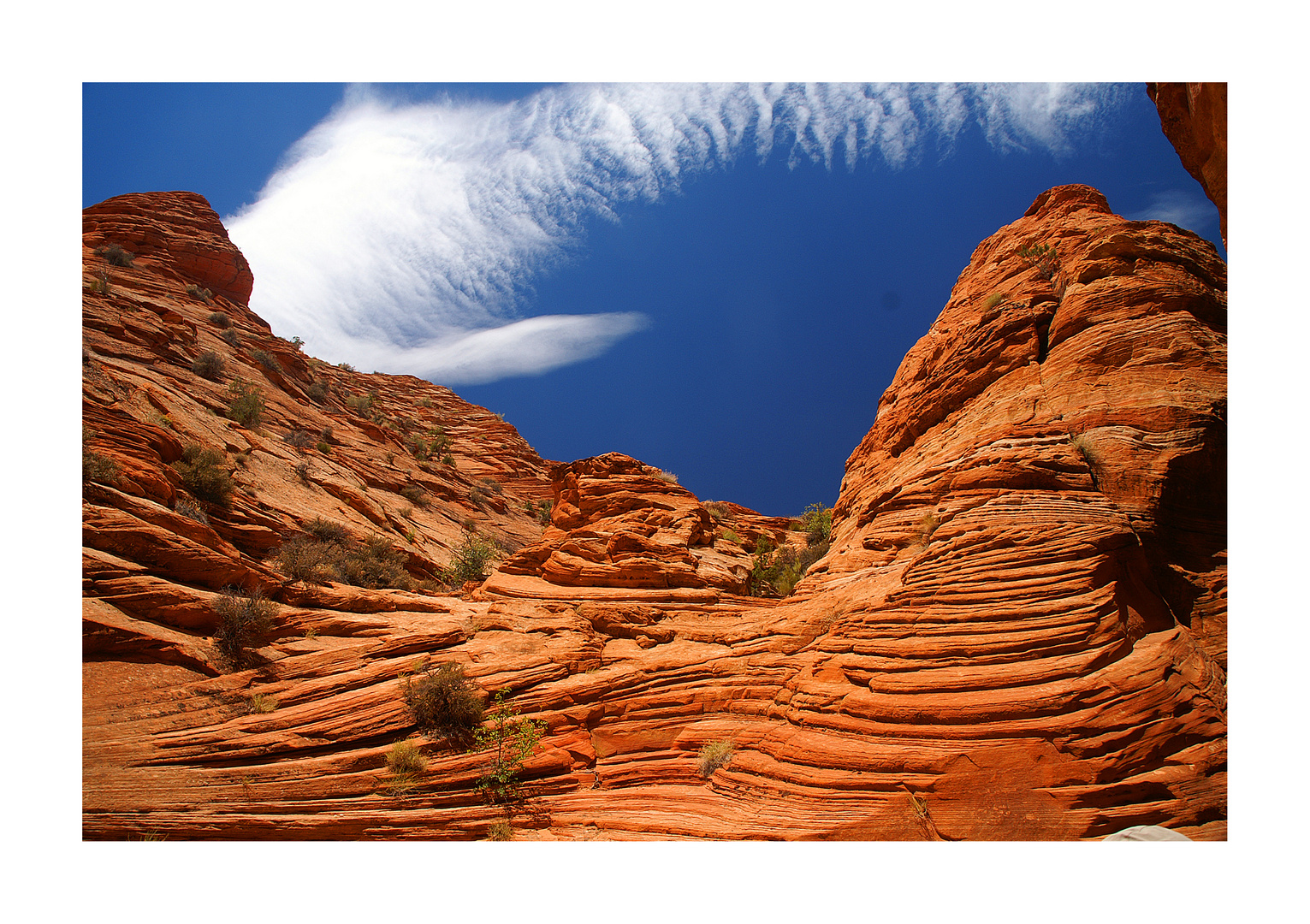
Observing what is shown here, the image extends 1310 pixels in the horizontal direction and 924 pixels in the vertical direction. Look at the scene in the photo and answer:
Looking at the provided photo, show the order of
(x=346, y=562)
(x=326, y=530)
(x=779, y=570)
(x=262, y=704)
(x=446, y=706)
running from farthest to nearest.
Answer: (x=779, y=570), (x=326, y=530), (x=346, y=562), (x=446, y=706), (x=262, y=704)

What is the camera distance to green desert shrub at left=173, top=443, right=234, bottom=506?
14.9 m

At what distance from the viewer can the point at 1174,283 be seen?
1169 cm

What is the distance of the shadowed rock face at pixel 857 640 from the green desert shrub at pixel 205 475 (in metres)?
0.45

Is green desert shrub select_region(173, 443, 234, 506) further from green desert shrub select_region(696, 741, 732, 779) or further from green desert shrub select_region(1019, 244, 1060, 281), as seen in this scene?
green desert shrub select_region(1019, 244, 1060, 281)

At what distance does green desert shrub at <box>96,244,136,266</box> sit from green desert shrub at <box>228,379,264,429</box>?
12071mm

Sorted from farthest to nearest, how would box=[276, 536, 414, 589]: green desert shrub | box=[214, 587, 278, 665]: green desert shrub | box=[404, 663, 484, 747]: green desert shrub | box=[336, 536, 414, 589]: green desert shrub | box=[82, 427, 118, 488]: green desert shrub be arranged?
box=[336, 536, 414, 589]: green desert shrub
box=[276, 536, 414, 589]: green desert shrub
box=[82, 427, 118, 488]: green desert shrub
box=[214, 587, 278, 665]: green desert shrub
box=[404, 663, 484, 747]: green desert shrub

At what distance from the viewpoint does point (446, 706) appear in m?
9.98

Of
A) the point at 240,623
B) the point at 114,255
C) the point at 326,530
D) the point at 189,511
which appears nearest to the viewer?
the point at 240,623

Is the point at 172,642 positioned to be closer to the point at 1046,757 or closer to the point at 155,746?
the point at 155,746

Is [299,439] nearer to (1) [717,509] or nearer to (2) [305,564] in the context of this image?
(2) [305,564]

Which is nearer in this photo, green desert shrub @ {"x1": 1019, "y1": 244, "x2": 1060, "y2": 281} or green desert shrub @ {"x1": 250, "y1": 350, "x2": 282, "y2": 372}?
green desert shrub @ {"x1": 1019, "y1": 244, "x2": 1060, "y2": 281}

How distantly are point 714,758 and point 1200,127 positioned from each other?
12.5m

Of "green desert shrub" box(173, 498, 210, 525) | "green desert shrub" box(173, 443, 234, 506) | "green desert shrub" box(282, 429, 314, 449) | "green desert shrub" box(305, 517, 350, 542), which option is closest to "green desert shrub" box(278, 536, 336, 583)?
"green desert shrub" box(173, 498, 210, 525)

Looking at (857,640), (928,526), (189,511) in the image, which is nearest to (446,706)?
(857,640)
